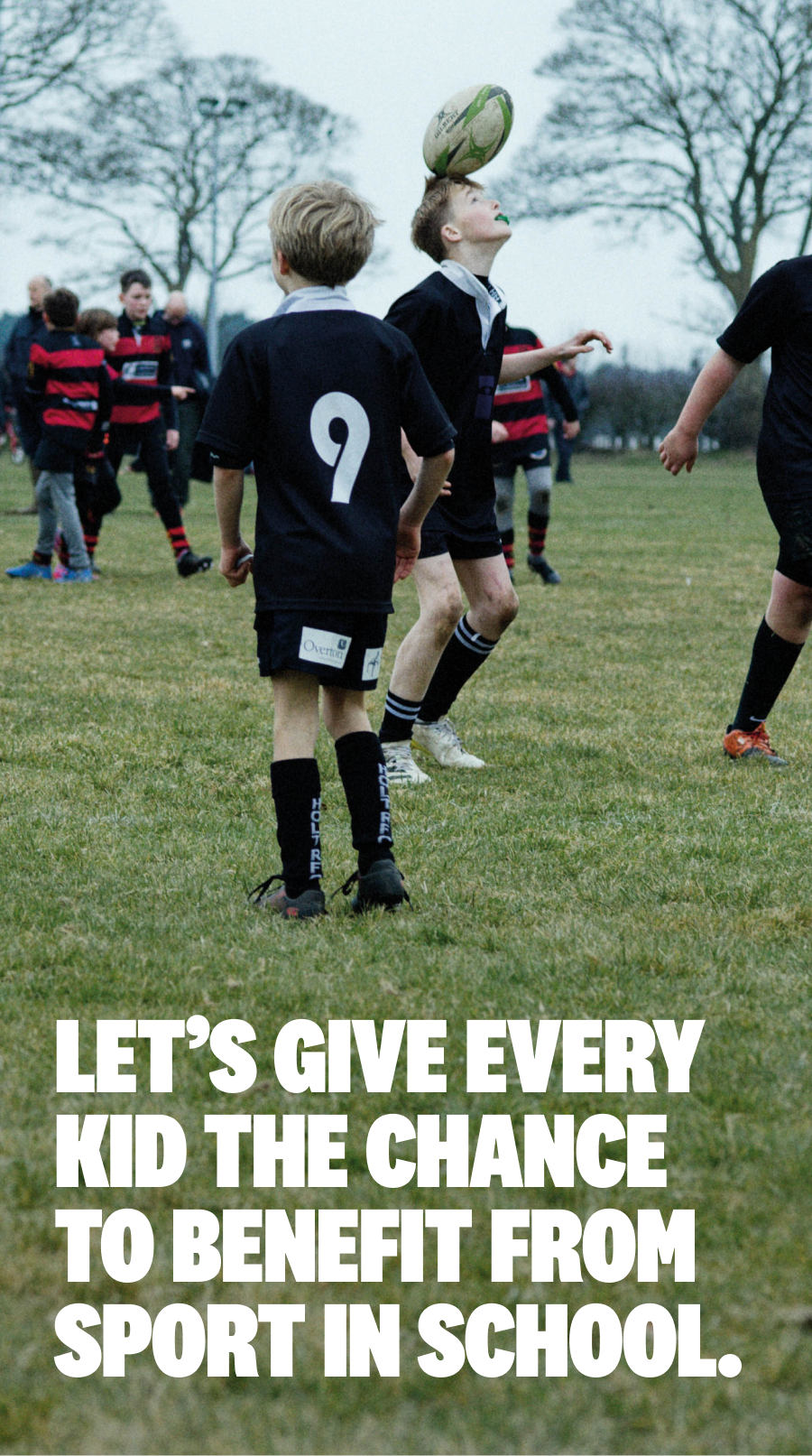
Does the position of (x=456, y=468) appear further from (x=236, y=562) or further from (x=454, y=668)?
(x=236, y=562)

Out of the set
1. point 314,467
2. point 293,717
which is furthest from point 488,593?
point 314,467

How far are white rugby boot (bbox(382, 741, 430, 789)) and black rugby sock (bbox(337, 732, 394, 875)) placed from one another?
1.41 m

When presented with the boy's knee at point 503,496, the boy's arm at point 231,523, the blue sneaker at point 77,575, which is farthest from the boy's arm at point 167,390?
the boy's arm at point 231,523

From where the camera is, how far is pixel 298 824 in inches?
147

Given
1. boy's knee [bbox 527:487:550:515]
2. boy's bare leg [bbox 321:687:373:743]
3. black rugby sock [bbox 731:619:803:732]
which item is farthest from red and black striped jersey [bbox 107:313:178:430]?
boy's bare leg [bbox 321:687:373:743]

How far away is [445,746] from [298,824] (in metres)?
2.03

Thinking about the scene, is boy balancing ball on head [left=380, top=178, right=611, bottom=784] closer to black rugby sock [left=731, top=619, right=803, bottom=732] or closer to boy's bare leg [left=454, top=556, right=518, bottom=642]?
boy's bare leg [left=454, top=556, right=518, bottom=642]

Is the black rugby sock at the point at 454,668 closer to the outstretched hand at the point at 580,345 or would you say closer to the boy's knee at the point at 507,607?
the boy's knee at the point at 507,607

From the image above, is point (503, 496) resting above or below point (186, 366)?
below

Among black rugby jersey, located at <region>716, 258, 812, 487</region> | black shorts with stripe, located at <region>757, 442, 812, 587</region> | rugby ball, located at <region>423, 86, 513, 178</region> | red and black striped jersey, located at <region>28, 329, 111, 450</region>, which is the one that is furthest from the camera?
red and black striped jersey, located at <region>28, 329, 111, 450</region>

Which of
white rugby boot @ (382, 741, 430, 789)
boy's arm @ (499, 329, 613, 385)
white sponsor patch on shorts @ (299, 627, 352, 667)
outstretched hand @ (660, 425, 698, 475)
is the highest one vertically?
boy's arm @ (499, 329, 613, 385)

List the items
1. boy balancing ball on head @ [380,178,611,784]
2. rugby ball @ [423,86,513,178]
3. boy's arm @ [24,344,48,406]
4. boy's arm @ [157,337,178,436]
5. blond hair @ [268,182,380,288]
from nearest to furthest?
1. blond hair @ [268,182,380,288]
2. rugby ball @ [423,86,513,178]
3. boy balancing ball on head @ [380,178,611,784]
4. boy's arm @ [24,344,48,406]
5. boy's arm @ [157,337,178,436]

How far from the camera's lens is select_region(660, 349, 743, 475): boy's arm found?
5.40 meters

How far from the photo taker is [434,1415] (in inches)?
71.2
